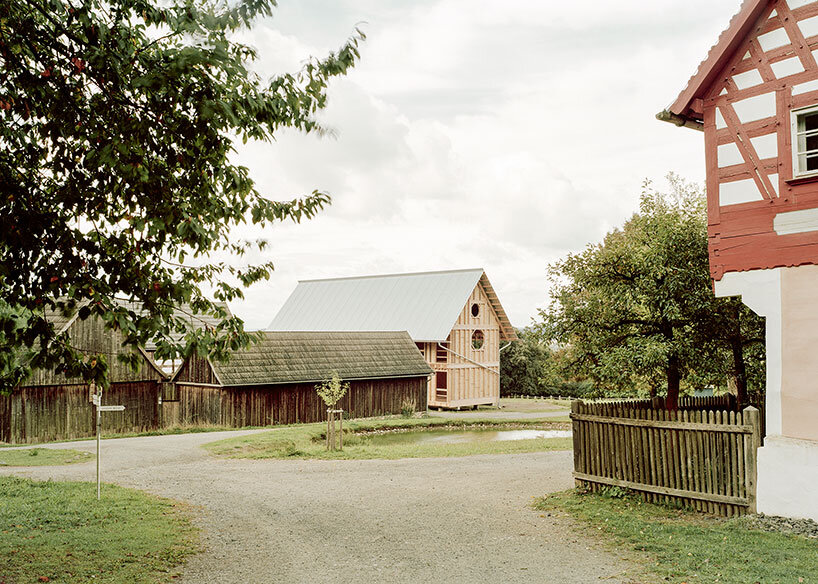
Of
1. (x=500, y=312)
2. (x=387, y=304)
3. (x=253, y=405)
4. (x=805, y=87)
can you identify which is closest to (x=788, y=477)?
(x=805, y=87)

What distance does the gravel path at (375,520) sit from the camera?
809 centimetres

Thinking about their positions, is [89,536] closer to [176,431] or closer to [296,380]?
[176,431]

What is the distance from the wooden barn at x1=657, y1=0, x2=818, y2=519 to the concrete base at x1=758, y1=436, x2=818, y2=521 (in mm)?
14

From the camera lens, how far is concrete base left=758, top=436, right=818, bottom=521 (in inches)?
380

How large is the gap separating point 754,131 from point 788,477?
17.8 feet

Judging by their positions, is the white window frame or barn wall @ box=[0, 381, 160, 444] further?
barn wall @ box=[0, 381, 160, 444]

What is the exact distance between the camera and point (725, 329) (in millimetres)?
13141

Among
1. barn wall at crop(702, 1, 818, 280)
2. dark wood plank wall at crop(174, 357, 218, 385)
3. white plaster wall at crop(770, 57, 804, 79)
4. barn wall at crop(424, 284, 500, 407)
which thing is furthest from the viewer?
barn wall at crop(424, 284, 500, 407)

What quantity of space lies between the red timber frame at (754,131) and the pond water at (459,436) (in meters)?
16.8

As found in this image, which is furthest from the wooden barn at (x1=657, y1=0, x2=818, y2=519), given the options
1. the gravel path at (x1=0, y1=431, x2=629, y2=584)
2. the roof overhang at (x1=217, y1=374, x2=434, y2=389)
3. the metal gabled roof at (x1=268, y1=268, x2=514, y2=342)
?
the metal gabled roof at (x1=268, y1=268, x2=514, y2=342)

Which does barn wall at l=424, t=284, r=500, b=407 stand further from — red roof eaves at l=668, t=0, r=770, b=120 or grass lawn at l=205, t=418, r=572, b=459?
red roof eaves at l=668, t=0, r=770, b=120

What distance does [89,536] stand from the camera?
9141 millimetres

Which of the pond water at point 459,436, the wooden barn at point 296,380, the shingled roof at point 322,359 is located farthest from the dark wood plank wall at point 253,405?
the pond water at point 459,436

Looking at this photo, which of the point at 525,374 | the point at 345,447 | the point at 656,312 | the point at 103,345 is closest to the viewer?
the point at 656,312
